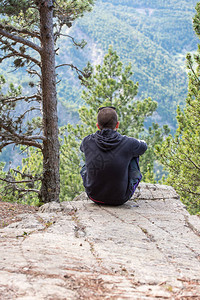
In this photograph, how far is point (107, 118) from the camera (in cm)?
392

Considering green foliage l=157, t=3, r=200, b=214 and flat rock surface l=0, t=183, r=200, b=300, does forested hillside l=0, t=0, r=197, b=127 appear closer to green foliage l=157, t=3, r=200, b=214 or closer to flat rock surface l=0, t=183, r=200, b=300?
green foliage l=157, t=3, r=200, b=214

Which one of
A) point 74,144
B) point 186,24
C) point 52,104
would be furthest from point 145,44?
point 52,104

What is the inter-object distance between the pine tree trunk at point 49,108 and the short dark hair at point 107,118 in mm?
2356

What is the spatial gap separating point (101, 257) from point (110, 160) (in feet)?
6.21

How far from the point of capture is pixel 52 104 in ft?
19.9

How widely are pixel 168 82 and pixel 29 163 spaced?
86360 millimetres

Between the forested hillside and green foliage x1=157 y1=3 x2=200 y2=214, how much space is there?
203 feet

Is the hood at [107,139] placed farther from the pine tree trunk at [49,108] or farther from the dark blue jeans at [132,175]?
the pine tree trunk at [49,108]

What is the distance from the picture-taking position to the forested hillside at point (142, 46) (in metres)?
90.2

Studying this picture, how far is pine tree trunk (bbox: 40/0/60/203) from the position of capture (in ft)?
19.7

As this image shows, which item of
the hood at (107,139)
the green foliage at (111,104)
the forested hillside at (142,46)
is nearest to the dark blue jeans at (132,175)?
the hood at (107,139)

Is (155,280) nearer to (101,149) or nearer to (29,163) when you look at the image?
(101,149)

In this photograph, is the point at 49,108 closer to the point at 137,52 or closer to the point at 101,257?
the point at 101,257

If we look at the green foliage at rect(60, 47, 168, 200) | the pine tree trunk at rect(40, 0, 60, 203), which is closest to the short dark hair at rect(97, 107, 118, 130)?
the pine tree trunk at rect(40, 0, 60, 203)
